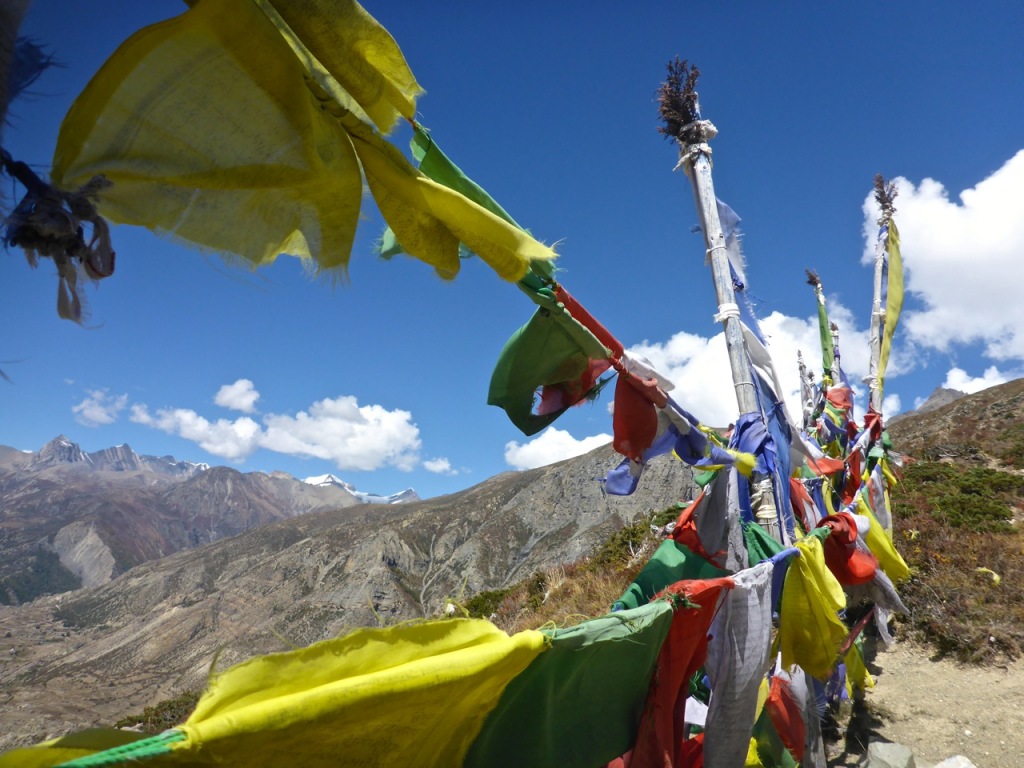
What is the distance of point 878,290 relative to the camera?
8.60 meters

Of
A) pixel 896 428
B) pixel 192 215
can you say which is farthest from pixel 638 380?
pixel 896 428

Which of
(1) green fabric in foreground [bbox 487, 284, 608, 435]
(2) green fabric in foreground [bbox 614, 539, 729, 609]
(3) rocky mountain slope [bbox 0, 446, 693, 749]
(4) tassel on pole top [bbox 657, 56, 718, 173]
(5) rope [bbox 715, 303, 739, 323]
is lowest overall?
(3) rocky mountain slope [bbox 0, 446, 693, 749]

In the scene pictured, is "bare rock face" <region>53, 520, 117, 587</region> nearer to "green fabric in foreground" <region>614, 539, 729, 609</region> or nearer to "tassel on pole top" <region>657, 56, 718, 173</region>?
"green fabric in foreground" <region>614, 539, 729, 609</region>

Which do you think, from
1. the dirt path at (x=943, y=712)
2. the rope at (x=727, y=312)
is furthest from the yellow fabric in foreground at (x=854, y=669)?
the rope at (x=727, y=312)

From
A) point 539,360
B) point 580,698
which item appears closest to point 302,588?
point 539,360

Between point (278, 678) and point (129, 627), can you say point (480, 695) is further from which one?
point (129, 627)

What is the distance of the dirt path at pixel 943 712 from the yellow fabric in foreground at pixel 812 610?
11.1 ft

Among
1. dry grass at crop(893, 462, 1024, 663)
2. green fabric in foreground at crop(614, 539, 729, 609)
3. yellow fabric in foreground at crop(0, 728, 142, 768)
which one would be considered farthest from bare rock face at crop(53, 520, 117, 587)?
yellow fabric in foreground at crop(0, 728, 142, 768)

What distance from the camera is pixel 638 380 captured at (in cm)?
350

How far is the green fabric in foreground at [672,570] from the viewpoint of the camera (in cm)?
393

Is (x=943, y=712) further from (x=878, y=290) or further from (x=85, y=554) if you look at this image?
(x=85, y=554)

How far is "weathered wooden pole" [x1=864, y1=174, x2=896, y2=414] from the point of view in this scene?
336 inches

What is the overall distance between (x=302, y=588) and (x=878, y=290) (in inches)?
2274

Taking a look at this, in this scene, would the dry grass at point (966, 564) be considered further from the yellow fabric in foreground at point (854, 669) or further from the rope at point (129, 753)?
the rope at point (129, 753)
